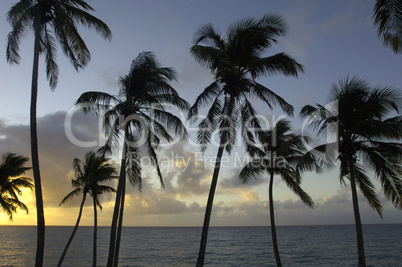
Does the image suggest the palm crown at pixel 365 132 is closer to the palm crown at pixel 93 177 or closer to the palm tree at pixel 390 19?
the palm tree at pixel 390 19

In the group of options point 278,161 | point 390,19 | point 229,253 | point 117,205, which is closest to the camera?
point 390,19

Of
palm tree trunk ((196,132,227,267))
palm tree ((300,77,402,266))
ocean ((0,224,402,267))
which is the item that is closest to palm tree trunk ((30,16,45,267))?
palm tree trunk ((196,132,227,267))

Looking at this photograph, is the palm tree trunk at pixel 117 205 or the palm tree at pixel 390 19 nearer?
the palm tree at pixel 390 19

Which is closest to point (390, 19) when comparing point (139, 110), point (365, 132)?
point (365, 132)

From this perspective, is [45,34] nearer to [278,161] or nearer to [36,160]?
[36,160]

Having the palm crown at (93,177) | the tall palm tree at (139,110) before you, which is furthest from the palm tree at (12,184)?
the tall palm tree at (139,110)

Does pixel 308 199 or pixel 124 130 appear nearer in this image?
pixel 124 130

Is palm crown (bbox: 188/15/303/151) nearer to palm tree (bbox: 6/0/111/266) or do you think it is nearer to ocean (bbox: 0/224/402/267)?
palm tree (bbox: 6/0/111/266)

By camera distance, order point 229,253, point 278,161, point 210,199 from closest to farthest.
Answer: point 210,199 → point 278,161 → point 229,253

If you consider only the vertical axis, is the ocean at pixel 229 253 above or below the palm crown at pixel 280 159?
below

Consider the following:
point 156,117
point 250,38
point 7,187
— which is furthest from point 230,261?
point 250,38

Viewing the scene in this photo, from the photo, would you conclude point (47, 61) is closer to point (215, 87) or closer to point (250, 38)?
point (215, 87)

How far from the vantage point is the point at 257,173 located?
20047mm

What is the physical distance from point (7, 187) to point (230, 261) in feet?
98.6
